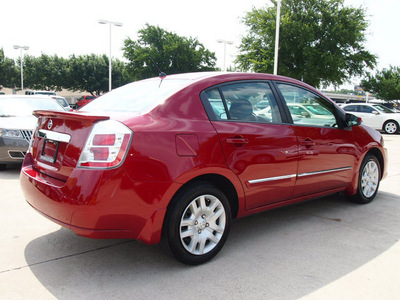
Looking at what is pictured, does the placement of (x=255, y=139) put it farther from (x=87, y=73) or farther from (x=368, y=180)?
(x=87, y=73)

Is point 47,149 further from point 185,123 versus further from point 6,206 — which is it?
point 6,206

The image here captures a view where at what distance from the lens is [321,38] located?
88.0 ft

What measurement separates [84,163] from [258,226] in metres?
2.20

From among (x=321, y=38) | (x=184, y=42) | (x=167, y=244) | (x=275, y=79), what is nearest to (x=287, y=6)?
(x=321, y=38)

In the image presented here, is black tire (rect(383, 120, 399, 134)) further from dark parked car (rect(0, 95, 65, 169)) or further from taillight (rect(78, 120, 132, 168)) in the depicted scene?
taillight (rect(78, 120, 132, 168))

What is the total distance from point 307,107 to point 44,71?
62118 millimetres

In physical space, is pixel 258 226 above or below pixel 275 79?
below

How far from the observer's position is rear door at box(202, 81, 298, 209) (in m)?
3.19

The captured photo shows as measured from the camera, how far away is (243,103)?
3.46 m

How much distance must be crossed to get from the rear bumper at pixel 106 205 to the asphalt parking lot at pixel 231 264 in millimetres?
407

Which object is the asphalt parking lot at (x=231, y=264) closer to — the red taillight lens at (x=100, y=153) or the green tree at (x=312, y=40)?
the red taillight lens at (x=100, y=153)

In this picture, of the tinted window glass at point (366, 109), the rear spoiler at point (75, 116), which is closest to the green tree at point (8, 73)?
the tinted window glass at point (366, 109)

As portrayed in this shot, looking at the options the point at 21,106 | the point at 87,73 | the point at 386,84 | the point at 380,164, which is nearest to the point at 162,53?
the point at 87,73

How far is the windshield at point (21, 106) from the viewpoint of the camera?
7441 mm
